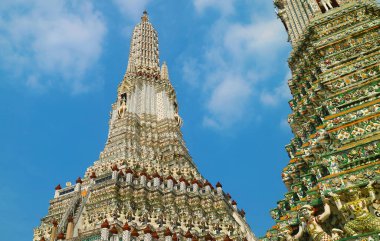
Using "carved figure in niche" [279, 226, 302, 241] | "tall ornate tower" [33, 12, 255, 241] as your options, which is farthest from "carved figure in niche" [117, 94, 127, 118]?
"carved figure in niche" [279, 226, 302, 241]

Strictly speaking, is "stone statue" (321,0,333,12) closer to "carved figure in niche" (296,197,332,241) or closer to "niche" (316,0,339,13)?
"niche" (316,0,339,13)

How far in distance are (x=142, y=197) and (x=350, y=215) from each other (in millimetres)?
18197

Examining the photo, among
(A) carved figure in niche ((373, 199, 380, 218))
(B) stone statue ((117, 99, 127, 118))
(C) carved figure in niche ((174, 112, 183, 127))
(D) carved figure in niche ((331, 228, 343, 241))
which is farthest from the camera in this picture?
(C) carved figure in niche ((174, 112, 183, 127))

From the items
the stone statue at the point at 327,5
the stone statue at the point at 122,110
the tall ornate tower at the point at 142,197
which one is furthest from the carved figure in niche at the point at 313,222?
the stone statue at the point at 122,110

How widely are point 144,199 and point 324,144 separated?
637 inches

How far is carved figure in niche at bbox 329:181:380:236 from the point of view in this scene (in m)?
6.20

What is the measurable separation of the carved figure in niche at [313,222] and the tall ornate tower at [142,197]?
11802 mm

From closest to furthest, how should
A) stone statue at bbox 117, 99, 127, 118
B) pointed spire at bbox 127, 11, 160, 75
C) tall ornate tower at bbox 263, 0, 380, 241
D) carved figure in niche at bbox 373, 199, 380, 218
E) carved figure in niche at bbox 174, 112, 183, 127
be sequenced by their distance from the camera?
1. carved figure in niche at bbox 373, 199, 380, 218
2. tall ornate tower at bbox 263, 0, 380, 241
3. stone statue at bbox 117, 99, 127, 118
4. carved figure in niche at bbox 174, 112, 183, 127
5. pointed spire at bbox 127, 11, 160, 75

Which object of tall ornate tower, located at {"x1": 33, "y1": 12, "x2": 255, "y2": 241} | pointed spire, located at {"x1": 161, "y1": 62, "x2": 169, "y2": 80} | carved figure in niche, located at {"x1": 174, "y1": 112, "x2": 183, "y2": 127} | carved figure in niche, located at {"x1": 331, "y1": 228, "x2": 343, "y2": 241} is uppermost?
pointed spire, located at {"x1": 161, "y1": 62, "x2": 169, "y2": 80}

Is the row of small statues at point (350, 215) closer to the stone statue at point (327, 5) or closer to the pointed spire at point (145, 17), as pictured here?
the stone statue at point (327, 5)

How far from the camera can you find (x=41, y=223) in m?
24.9

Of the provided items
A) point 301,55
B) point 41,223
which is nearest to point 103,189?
point 41,223

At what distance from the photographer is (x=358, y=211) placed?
6461mm

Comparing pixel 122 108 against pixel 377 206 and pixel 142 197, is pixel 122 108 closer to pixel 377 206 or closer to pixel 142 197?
pixel 142 197
